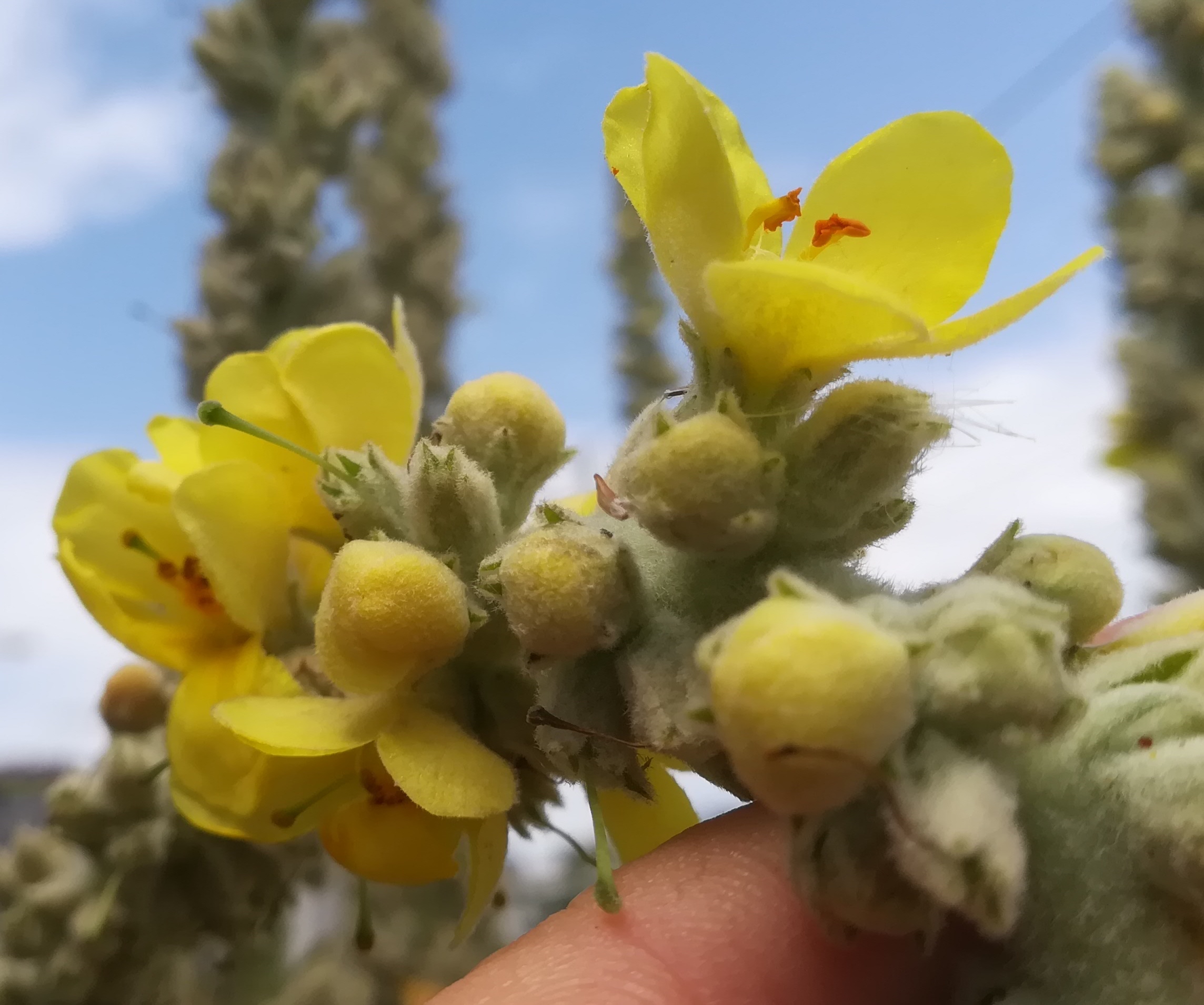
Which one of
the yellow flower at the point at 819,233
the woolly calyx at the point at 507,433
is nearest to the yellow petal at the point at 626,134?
the yellow flower at the point at 819,233

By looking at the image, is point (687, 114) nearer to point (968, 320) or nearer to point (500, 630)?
point (968, 320)

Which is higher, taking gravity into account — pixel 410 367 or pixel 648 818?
pixel 410 367

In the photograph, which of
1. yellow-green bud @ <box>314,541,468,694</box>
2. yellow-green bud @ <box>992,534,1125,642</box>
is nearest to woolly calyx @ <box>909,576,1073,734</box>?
yellow-green bud @ <box>992,534,1125,642</box>

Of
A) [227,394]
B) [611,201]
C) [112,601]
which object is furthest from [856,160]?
[611,201]

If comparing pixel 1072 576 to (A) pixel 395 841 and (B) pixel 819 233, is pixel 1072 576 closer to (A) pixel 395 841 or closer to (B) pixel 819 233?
(B) pixel 819 233

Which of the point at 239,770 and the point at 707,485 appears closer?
the point at 707,485

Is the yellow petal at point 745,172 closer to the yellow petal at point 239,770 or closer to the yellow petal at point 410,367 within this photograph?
the yellow petal at point 410,367

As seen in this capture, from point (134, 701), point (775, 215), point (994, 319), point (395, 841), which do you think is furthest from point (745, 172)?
point (134, 701)
